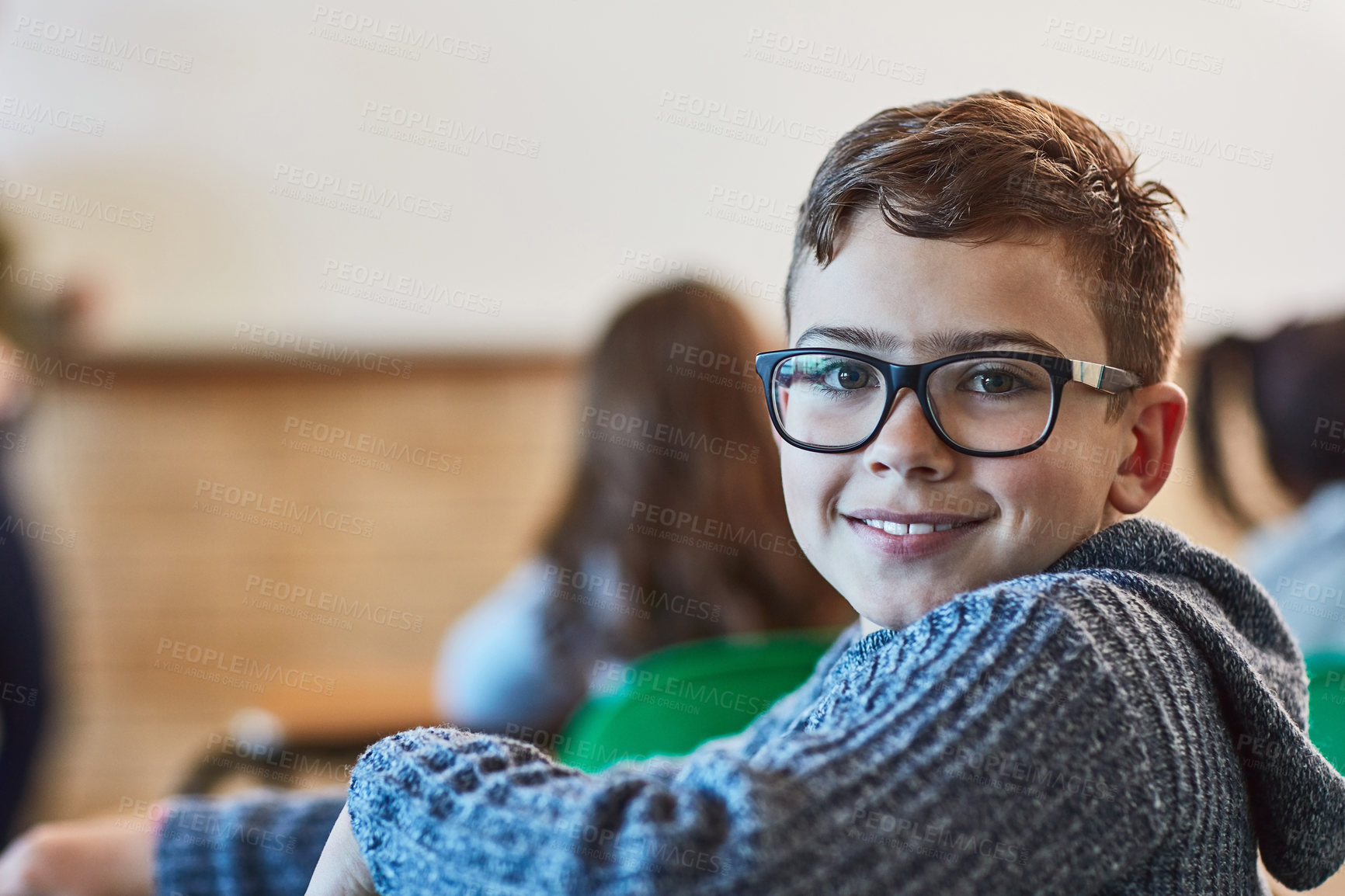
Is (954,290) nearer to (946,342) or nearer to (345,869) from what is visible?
(946,342)

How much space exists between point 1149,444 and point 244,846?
0.85 metres

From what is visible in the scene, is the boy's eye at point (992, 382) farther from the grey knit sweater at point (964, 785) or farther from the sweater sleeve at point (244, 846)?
the sweater sleeve at point (244, 846)

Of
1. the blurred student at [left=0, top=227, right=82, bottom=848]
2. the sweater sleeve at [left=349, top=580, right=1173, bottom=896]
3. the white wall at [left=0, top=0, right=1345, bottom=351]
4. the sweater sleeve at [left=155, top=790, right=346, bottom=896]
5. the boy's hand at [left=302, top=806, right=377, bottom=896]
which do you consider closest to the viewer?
the sweater sleeve at [left=349, top=580, right=1173, bottom=896]

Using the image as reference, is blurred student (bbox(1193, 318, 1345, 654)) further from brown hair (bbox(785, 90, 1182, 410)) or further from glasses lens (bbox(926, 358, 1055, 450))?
glasses lens (bbox(926, 358, 1055, 450))

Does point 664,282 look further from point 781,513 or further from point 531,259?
point 531,259

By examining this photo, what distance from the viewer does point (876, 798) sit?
21.3 inches

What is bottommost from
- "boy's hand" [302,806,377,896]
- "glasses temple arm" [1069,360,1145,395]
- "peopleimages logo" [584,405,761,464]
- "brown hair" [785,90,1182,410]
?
"boy's hand" [302,806,377,896]

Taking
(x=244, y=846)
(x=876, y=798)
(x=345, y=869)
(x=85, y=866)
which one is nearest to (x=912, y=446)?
(x=876, y=798)

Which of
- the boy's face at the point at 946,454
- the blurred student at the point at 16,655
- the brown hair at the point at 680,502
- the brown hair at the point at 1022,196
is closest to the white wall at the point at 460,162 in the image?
the blurred student at the point at 16,655

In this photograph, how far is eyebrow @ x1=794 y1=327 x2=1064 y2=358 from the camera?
709mm

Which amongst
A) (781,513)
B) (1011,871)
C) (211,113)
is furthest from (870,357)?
(211,113)

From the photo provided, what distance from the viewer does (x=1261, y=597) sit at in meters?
0.81

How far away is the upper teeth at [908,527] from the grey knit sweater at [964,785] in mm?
95

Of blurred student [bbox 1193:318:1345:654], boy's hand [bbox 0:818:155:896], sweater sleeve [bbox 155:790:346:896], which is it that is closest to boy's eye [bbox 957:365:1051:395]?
sweater sleeve [bbox 155:790:346:896]
